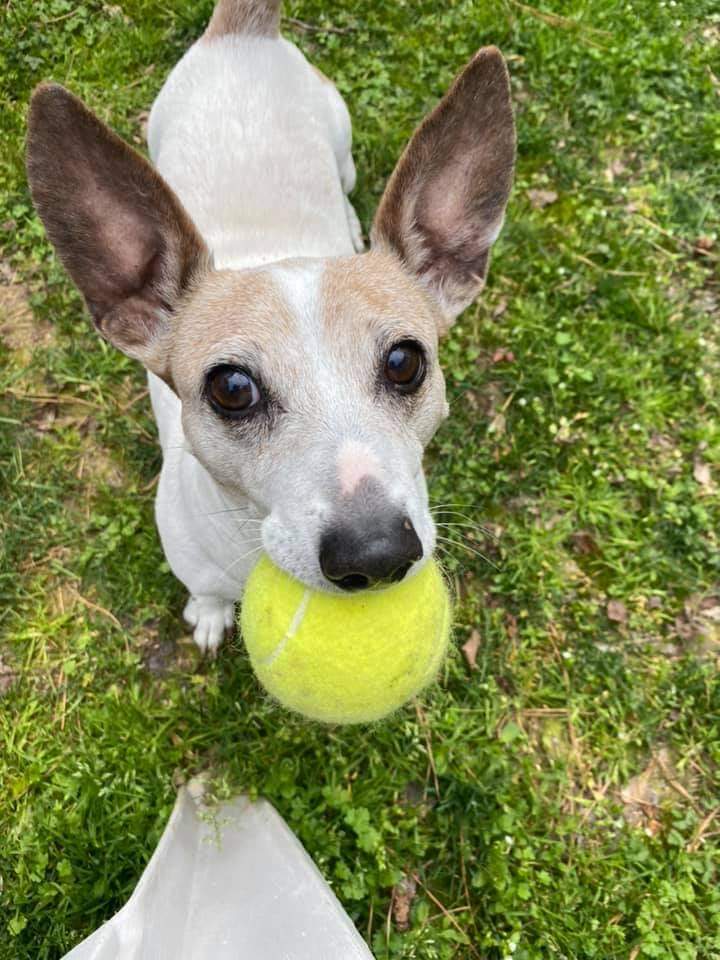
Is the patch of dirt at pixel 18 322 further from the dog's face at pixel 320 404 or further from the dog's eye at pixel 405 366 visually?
the dog's eye at pixel 405 366

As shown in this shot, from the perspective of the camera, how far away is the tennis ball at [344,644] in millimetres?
2244

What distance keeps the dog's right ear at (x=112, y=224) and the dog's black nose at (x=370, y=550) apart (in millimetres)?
1217

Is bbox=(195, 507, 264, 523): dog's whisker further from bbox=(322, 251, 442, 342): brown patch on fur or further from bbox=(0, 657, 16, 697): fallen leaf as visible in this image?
bbox=(0, 657, 16, 697): fallen leaf

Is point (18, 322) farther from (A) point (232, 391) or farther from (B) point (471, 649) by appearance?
(B) point (471, 649)

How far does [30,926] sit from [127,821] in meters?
0.61

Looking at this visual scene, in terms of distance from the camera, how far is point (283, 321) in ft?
7.95

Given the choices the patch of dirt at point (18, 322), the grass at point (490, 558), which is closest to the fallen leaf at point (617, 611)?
the grass at point (490, 558)

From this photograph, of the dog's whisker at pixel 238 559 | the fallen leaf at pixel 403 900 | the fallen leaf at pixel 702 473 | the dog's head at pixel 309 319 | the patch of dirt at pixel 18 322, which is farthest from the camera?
the patch of dirt at pixel 18 322

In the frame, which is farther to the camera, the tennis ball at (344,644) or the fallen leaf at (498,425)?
the fallen leaf at (498,425)

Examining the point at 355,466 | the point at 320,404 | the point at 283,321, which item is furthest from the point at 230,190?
the point at 355,466

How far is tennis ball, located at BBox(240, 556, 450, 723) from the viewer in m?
2.24

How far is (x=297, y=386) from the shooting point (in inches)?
93.2

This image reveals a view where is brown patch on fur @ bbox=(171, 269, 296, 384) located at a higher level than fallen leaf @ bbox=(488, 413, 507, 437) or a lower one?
higher

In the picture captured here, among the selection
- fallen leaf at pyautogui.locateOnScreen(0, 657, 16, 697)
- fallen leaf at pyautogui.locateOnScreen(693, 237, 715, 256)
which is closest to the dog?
fallen leaf at pyautogui.locateOnScreen(0, 657, 16, 697)
